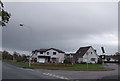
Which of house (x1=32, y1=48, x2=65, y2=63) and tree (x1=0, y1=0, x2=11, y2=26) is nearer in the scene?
tree (x1=0, y1=0, x2=11, y2=26)

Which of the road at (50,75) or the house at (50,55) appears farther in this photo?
the house at (50,55)

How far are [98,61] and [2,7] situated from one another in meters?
67.9

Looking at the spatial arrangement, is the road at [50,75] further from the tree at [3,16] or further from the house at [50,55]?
the house at [50,55]

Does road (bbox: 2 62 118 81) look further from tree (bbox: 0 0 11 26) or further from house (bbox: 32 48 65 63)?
house (bbox: 32 48 65 63)

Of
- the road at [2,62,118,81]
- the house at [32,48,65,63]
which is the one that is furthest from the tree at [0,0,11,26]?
the house at [32,48,65,63]

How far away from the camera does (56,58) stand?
288ft

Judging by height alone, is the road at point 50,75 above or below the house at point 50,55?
below

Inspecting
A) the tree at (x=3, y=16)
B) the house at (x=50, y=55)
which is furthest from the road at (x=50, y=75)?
the house at (x=50, y=55)

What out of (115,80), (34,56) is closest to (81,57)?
(34,56)

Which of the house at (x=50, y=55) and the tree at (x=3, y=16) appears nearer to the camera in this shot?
the tree at (x=3, y=16)

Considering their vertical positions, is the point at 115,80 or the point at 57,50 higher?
the point at 57,50

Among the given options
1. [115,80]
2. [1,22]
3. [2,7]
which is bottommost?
[115,80]

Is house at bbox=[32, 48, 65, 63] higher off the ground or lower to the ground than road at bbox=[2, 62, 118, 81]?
higher

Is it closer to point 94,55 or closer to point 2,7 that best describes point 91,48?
point 94,55
